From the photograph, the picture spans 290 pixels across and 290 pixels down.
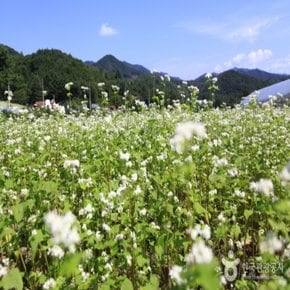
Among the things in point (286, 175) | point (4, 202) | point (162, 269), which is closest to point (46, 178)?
point (4, 202)

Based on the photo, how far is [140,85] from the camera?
8044cm

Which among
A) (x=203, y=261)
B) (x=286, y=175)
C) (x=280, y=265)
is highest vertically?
(x=286, y=175)

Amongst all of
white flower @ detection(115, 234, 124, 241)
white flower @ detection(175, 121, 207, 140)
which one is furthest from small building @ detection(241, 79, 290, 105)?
white flower @ detection(175, 121, 207, 140)

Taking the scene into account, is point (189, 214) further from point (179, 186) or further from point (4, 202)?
point (4, 202)

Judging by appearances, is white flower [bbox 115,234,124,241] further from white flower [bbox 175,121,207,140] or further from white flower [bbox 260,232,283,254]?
white flower [bbox 260,232,283,254]

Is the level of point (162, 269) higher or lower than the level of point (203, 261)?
lower

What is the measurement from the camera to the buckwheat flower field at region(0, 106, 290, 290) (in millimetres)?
2076

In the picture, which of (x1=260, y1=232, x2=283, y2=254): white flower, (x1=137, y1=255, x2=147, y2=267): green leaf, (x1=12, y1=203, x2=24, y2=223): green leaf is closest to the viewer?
(x1=260, y1=232, x2=283, y2=254): white flower

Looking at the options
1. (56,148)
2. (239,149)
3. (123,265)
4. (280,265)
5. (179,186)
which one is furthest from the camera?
(56,148)

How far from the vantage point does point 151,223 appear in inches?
129

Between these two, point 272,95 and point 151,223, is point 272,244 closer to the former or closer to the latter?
point 151,223

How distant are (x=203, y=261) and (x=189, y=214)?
1.78 meters

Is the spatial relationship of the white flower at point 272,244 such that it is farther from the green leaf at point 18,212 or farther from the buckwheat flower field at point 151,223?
the green leaf at point 18,212

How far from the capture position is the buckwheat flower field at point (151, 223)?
2076mm
